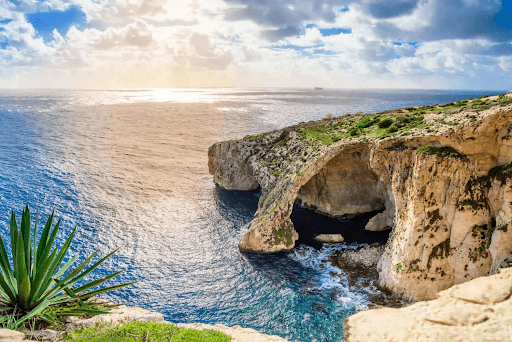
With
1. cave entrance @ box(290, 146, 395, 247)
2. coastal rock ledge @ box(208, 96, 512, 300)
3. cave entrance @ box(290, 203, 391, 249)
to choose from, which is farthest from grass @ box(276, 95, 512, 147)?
cave entrance @ box(290, 203, 391, 249)

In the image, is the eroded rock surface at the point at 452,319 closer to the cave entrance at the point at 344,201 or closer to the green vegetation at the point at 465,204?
the green vegetation at the point at 465,204

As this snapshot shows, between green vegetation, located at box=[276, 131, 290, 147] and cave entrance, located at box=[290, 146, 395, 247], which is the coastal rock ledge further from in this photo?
green vegetation, located at box=[276, 131, 290, 147]

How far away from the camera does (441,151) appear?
2961 cm

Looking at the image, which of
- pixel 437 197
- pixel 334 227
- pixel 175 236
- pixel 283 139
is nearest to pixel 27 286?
pixel 437 197

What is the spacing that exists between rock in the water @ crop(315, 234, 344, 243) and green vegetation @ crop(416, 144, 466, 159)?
1863cm

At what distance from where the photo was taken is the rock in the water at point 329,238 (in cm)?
4575

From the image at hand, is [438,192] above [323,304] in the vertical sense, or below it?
above

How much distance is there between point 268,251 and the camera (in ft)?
139

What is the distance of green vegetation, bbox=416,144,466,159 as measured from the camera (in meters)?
28.8

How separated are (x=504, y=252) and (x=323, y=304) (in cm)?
1567

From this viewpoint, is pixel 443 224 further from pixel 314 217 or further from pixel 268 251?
pixel 314 217

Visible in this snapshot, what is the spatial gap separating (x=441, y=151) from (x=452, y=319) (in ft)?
78.3

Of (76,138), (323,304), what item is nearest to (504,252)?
(323,304)

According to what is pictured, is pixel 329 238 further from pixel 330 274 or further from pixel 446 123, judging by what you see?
pixel 446 123
